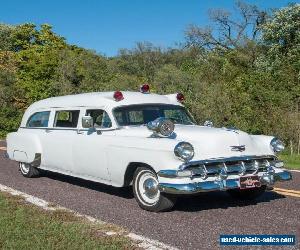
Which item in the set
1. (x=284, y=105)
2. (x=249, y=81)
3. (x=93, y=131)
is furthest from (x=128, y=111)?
(x=249, y=81)

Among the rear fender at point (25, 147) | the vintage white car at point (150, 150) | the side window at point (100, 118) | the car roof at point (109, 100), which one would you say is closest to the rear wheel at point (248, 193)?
the vintage white car at point (150, 150)

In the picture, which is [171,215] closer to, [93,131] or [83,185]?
[93,131]

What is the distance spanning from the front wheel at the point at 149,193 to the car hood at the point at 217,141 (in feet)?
1.89

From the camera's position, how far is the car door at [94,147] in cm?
814

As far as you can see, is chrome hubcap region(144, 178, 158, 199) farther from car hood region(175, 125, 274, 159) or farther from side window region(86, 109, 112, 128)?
side window region(86, 109, 112, 128)

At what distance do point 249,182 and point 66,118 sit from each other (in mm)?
3960

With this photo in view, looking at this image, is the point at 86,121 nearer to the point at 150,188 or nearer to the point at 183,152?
the point at 150,188

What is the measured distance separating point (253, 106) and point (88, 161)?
470 inches

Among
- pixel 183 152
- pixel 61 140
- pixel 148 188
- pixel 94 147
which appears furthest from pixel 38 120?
pixel 183 152

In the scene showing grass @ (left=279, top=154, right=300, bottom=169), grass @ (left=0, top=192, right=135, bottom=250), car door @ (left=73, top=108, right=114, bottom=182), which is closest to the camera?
grass @ (left=0, top=192, right=135, bottom=250)

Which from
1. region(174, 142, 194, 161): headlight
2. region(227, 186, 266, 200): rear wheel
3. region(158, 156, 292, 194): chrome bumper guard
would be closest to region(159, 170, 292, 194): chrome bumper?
region(158, 156, 292, 194): chrome bumper guard

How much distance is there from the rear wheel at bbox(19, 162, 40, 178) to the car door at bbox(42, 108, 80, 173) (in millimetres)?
841

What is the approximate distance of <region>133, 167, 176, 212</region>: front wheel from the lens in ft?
23.4

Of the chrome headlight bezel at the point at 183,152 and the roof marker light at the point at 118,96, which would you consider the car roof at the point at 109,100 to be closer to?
the roof marker light at the point at 118,96
